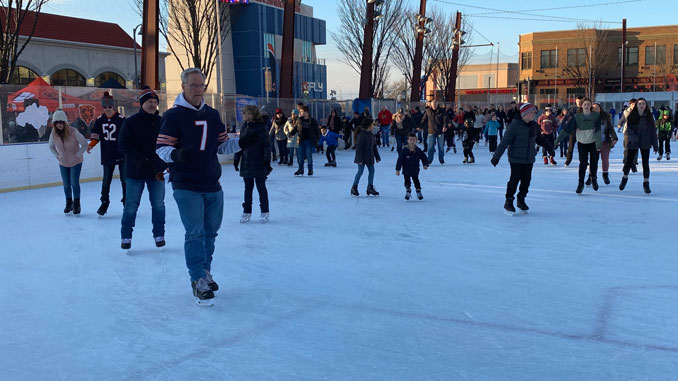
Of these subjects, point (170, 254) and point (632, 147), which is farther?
point (632, 147)

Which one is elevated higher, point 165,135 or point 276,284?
point 165,135

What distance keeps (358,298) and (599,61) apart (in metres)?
62.6

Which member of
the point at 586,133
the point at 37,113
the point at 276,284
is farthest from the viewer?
the point at 37,113

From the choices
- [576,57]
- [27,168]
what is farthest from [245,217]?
[576,57]

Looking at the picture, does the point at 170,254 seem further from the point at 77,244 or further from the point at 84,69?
the point at 84,69

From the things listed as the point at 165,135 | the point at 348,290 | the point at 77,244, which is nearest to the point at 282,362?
the point at 348,290

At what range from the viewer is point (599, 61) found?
60438 mm

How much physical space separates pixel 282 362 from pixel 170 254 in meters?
3.09

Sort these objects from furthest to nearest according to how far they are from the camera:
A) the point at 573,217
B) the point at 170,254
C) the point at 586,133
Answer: the point at 586,133 < the point at 573,217 < the point at 170,254

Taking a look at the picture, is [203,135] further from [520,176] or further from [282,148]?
[282,148]

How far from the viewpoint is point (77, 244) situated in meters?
6.71

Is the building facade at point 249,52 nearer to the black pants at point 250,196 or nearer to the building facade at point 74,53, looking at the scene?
the building facade at point 74,53

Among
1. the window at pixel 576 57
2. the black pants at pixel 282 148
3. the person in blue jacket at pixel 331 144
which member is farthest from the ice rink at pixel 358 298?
the window at pixel 576 57

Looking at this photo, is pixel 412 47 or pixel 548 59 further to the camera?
pixel 548 59
